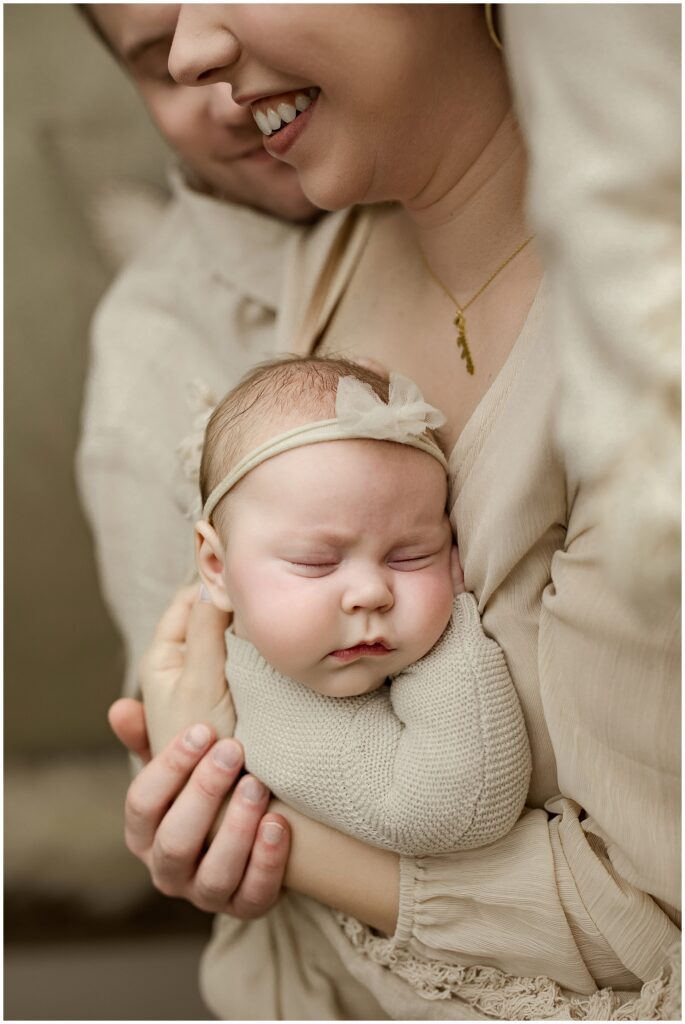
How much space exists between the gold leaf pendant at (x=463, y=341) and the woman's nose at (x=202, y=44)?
333 millimetres

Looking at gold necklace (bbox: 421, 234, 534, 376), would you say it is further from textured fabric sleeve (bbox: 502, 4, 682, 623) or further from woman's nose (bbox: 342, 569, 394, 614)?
textured fabric sleeve (bbox: 502, 4, 682, 623)

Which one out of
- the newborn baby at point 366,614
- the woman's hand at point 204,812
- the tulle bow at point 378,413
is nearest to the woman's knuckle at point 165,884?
the woman's hand at point 204,812

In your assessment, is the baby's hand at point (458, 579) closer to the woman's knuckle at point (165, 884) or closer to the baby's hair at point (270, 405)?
the baby's hair at point (270, 405)

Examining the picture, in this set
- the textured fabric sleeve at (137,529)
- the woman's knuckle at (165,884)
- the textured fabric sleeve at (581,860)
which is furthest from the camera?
the textured fabric sleeve at (137,529)

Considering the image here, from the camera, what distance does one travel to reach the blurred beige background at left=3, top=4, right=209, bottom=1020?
67.5 inches

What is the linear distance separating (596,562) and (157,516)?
73cm

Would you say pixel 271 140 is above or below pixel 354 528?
above

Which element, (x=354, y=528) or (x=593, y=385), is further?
(x=354, y=528)

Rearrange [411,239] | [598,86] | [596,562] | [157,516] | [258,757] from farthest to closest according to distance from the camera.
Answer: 1. [157,516]
2. [411,239]
3. [258,757]
4. [596,562]
5. [598,86]

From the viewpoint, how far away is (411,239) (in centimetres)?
114

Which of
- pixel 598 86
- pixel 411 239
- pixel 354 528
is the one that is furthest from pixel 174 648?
pixel 598 86

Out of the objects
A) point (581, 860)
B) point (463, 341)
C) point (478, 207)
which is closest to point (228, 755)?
point (581, 860)

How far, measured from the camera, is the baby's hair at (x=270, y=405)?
897 mm

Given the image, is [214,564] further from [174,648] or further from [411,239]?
[411,239]
